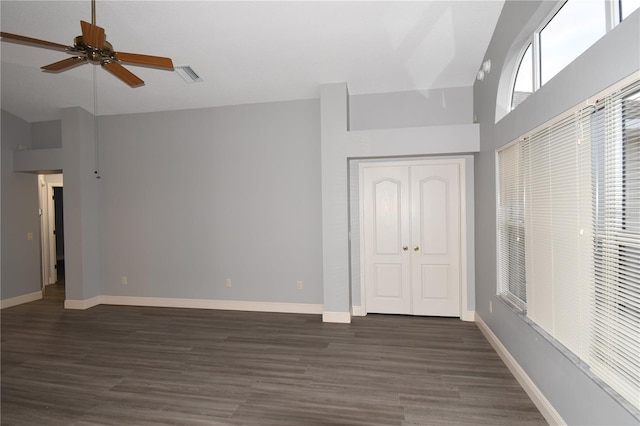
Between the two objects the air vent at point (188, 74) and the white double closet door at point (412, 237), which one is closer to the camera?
the air vent at point (188, 74)

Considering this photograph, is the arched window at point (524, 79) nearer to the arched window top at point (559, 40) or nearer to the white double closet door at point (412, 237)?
the arched window top at point (559, 40)

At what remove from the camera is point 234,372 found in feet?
9.72

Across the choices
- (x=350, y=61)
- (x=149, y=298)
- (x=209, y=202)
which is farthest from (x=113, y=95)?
(x=350, y=61)

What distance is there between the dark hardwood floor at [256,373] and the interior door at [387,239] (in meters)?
0.30

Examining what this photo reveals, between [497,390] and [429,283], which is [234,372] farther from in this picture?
[429,283]

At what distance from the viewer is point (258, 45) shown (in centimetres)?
355

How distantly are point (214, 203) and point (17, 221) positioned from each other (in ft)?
12.1

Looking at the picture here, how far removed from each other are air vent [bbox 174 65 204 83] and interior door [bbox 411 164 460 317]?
324cm

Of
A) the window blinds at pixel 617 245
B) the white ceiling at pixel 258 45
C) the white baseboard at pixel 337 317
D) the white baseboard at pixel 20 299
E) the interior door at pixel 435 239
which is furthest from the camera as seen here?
the white baseboard at pixel 20 299

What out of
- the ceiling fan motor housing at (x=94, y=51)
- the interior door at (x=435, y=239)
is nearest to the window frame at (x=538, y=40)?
the interior door at (x=435, y=239)

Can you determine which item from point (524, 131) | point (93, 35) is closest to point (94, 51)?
point (93, 35)

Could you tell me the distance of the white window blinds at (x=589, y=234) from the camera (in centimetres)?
150

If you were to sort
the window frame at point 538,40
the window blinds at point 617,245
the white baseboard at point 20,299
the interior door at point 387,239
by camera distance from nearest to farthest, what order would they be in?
the window blinds at point 617,245, the window frame at point 538,40, the interior door at point 387,239, the white baseboard at point 20,299

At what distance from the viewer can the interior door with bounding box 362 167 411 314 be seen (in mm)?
4434
